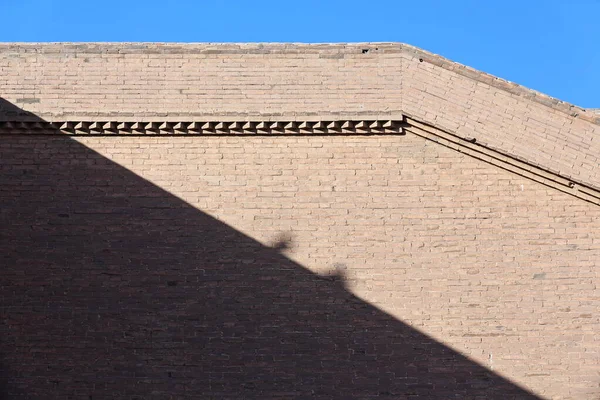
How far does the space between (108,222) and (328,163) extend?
3.05m

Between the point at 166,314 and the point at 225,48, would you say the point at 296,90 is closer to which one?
the point at 225,48

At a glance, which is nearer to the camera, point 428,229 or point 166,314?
point 166,314

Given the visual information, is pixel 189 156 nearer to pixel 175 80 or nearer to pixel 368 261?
pixel 175 80

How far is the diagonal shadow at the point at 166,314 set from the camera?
14.4 meters

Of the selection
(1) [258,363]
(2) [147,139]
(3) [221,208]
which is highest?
(2) [147,139]

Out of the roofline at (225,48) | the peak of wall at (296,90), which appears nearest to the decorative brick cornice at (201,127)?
the peak of wall at (296,90)

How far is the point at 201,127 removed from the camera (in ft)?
49.3

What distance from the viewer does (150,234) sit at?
14.8 meters

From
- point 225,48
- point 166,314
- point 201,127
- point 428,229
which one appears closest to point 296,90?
point 225,48

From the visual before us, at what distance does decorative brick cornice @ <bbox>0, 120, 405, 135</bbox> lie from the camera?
15.0m

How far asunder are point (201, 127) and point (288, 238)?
1.91 m

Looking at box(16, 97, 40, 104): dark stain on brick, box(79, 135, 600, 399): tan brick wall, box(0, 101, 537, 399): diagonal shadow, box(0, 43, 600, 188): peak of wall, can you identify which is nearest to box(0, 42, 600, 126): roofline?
box(0, 43, 600, 188): peak of wall

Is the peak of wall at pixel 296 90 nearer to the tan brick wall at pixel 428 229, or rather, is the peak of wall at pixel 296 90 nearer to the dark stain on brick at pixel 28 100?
Result: the dark stain on brick at pixel 28 100

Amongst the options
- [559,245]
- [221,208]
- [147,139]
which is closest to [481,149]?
[559,245]
